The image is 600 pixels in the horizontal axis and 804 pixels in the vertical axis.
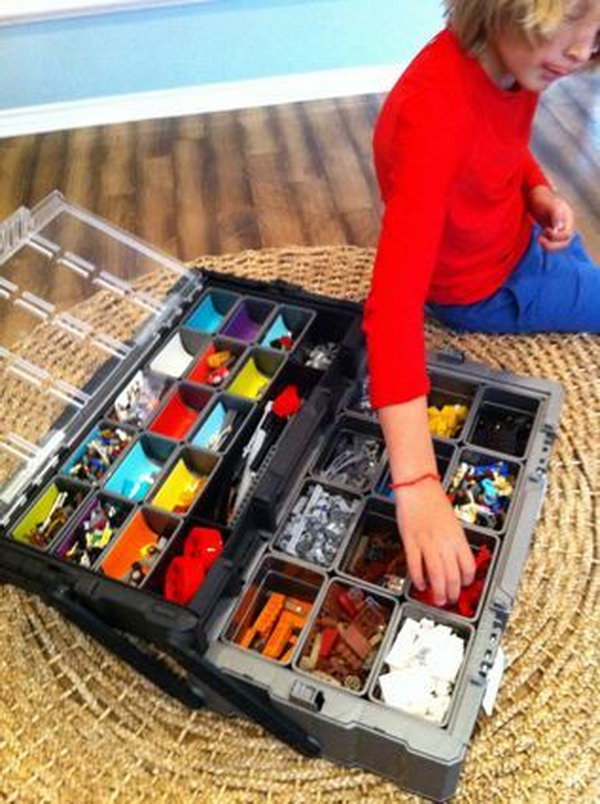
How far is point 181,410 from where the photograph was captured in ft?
3.03

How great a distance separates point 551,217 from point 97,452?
1.98ft

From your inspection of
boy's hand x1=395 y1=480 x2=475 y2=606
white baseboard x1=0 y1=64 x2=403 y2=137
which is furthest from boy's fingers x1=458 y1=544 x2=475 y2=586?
white baseboard x1=0 y1=64 x2=403 y2=137

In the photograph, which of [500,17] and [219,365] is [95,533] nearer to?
[219,365]

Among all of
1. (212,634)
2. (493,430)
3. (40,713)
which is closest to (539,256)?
(493,430)

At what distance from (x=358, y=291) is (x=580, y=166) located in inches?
22.8

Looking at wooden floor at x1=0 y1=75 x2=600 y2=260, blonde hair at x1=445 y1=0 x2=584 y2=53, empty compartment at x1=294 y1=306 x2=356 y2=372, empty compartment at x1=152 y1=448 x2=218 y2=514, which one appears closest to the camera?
blonde hair at x1=445 y1=0 x2=584 y2=53

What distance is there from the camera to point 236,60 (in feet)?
5.76

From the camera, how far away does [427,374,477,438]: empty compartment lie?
0.88 m

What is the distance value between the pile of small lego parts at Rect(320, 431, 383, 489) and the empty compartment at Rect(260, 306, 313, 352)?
0.14m

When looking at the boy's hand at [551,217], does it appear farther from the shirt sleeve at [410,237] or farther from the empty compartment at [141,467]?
the empty compartment at [141,467]

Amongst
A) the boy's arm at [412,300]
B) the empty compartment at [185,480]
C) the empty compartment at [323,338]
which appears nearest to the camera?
the boy's arm at [412,300]

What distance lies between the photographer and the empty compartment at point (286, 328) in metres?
0.94

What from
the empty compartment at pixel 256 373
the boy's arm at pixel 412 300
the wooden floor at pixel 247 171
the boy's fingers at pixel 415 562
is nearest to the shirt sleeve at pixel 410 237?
the boy's arm at pixel 412 300

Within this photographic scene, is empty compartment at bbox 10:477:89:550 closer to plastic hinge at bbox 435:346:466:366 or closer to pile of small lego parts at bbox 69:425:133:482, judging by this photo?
pile of small lego parts at bbox 69:425:133:482
